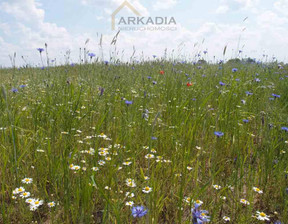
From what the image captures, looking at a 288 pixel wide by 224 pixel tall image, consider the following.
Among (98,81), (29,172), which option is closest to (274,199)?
(29,172)

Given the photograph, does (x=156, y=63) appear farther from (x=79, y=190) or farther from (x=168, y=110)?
(x=79, y=190)

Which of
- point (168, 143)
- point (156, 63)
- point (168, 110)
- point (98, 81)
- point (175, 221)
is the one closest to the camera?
point (175, 221)

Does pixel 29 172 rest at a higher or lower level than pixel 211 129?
lower

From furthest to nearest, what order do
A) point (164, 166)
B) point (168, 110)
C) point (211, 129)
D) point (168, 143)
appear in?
point (168, 110)
point (211, 129)
point (168, 143)
point (164, 166)

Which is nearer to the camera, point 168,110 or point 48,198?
point 48,198

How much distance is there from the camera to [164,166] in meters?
1.76

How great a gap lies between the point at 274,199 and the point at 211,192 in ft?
1.56

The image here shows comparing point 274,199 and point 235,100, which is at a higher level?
point 235,100

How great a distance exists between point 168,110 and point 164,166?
3.57 feet

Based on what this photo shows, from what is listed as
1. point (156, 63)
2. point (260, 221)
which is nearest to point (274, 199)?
point (260, 221)

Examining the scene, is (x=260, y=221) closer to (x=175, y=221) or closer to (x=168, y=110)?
(x=175, y=221)

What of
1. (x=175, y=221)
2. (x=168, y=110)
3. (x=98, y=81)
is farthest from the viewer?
(x=98, y=81)

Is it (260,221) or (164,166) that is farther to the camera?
(164,166)

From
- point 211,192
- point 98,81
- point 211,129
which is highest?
point 98,81
